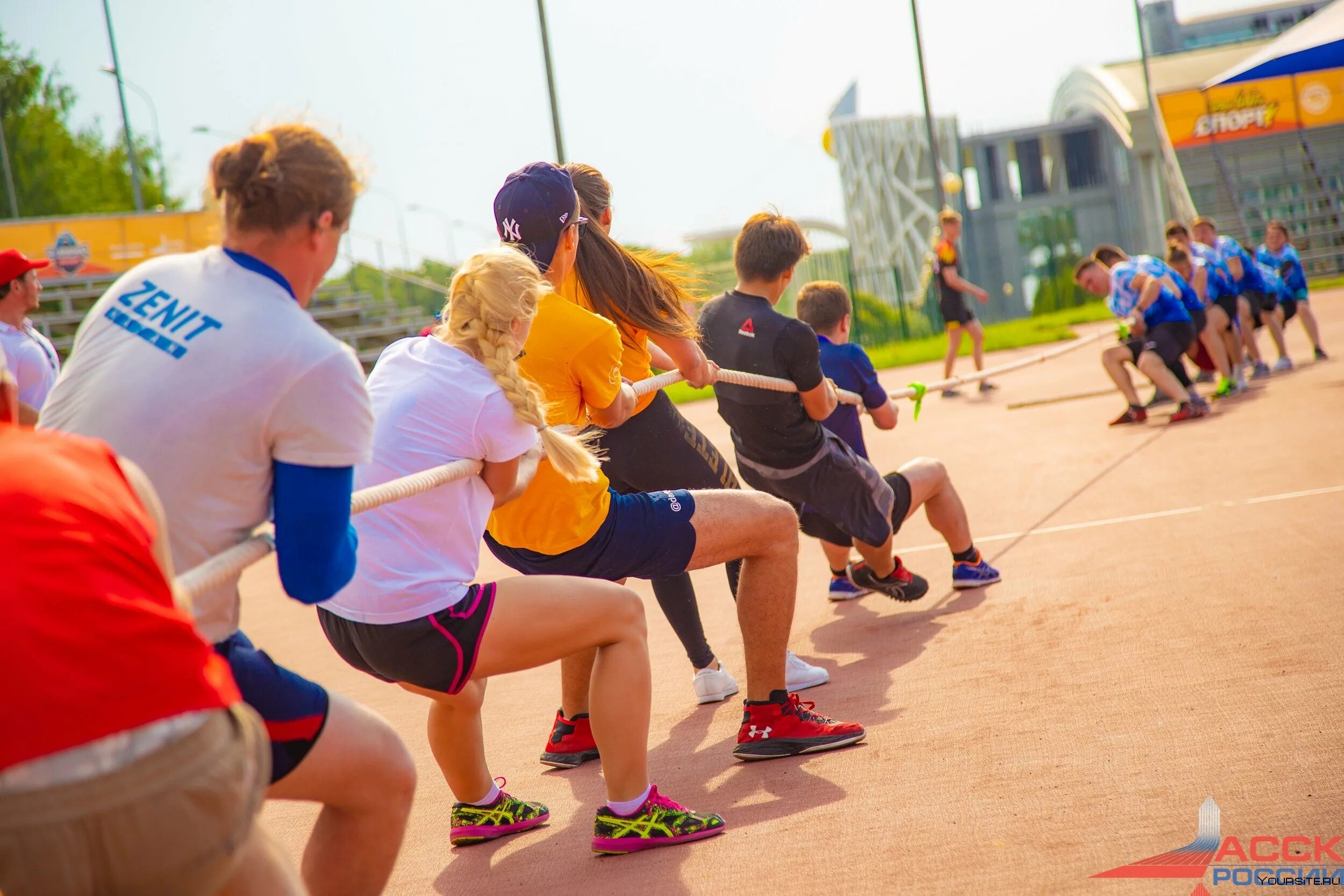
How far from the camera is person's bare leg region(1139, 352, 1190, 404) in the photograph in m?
10.7

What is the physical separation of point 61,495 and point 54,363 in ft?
16.4

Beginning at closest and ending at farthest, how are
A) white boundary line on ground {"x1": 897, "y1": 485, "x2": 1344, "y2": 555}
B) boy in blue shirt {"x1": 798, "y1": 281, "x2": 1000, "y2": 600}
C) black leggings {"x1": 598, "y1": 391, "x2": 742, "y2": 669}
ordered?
black leggings {"x1": 598, "y1": 391, "x2": 742, "y2": 669} → boy in blue shirt {"x1": 798, "y1": 281, "x2": 1000, "y2": 600} → white boundary line on ground {"x1": 897, "y1": 485, "x2": 1344, "y2": 555}

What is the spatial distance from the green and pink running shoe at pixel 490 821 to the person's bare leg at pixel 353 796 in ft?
4.20

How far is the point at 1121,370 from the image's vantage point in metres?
11.1

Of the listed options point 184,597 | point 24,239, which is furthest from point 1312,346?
point 24,239

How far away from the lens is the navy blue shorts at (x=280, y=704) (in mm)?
2305

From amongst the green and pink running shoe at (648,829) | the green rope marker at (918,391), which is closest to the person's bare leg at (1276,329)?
the green rope marker at (918,391)

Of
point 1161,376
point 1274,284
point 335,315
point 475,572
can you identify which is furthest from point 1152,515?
point 335,315

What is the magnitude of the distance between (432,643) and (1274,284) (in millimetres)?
13396

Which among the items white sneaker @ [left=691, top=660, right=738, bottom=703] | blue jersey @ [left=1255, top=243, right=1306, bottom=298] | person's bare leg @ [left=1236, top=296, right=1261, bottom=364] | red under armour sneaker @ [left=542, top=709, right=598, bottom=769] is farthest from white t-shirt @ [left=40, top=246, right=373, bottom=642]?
blue jersey @ [left=1255, top=243, right=1306, bottom=298]

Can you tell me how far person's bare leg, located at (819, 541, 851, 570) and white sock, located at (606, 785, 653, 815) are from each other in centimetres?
311

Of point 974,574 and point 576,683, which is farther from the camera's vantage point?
point 974,574

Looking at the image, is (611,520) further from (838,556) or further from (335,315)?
(335,315)

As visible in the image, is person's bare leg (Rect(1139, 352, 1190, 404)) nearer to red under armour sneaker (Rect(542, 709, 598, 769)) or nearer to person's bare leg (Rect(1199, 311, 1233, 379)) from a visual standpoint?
person's bare leg (Rect(1199, 311, 1233, 379))
